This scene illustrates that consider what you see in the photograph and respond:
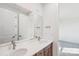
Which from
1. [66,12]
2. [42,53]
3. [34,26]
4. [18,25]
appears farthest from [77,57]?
[18,25]

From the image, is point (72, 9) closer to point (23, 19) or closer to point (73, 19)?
point (73, 19)

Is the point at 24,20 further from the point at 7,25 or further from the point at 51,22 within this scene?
the point at 51,22

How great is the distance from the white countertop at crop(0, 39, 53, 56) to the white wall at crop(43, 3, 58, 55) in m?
0.08

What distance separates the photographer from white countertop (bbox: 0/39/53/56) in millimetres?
1322

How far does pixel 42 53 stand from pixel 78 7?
0.83 metres

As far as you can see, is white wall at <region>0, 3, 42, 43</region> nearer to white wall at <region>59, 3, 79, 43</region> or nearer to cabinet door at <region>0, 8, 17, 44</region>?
cabinet door at <region>0, 8, 17, 44</region>

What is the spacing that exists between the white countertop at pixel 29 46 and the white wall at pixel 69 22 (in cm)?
25

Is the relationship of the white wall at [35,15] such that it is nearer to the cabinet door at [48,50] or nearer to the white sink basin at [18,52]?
the cabinet door at [48,50]

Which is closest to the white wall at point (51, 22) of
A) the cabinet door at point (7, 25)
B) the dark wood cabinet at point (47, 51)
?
the dark wood cabinet at point (47, 51)

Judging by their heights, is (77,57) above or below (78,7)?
below

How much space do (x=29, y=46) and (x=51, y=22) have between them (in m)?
0.49

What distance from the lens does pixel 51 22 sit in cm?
152

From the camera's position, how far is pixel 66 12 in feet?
4.91

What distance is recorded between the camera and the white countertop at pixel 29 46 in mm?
1322
